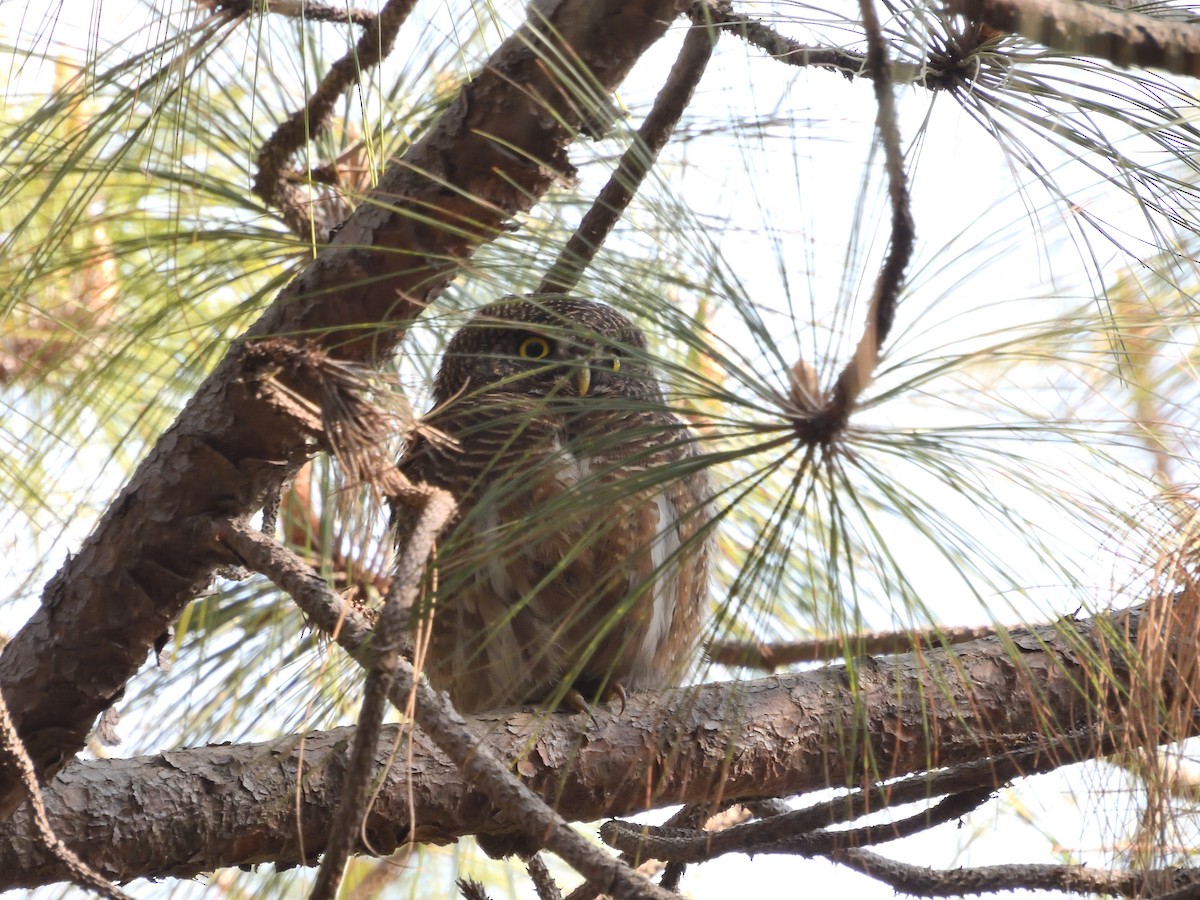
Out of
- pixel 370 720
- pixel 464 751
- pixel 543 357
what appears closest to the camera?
pixel 370 720

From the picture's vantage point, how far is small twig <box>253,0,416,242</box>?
2146 mm

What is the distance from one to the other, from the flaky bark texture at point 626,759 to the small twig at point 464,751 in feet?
1.03

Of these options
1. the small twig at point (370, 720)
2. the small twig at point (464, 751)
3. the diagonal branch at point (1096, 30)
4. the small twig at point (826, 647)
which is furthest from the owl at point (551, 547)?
the diagonal branch at point (1096, 30)

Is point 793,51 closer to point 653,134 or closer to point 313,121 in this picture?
point 653,134

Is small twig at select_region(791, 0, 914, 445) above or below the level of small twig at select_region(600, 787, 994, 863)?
above

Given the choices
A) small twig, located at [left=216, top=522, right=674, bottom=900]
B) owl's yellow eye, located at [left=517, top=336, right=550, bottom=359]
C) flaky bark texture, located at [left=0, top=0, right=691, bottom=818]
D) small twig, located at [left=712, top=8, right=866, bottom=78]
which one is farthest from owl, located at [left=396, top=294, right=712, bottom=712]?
small twig, located at [left=712, top=8, right=866, bottom=78]

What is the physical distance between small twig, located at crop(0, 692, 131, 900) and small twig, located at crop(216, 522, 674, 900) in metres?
0.37

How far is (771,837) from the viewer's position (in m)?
1.88

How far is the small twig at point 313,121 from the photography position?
7.04 feet

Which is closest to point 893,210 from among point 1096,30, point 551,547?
point 1096,30

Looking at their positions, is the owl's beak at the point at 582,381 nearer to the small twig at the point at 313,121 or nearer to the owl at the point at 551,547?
the owl at the point at 551,547

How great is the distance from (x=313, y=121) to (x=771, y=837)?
1525 mm

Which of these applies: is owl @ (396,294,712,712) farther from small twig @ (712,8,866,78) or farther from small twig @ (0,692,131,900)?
small twig @ (0,692,131,900)

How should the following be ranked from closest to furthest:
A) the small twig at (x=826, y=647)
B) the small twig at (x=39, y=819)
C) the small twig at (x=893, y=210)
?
the small twig at (x=893, y=210)
the small twig at (x=39, y=819)
the small twig at (x=826, y=647)
